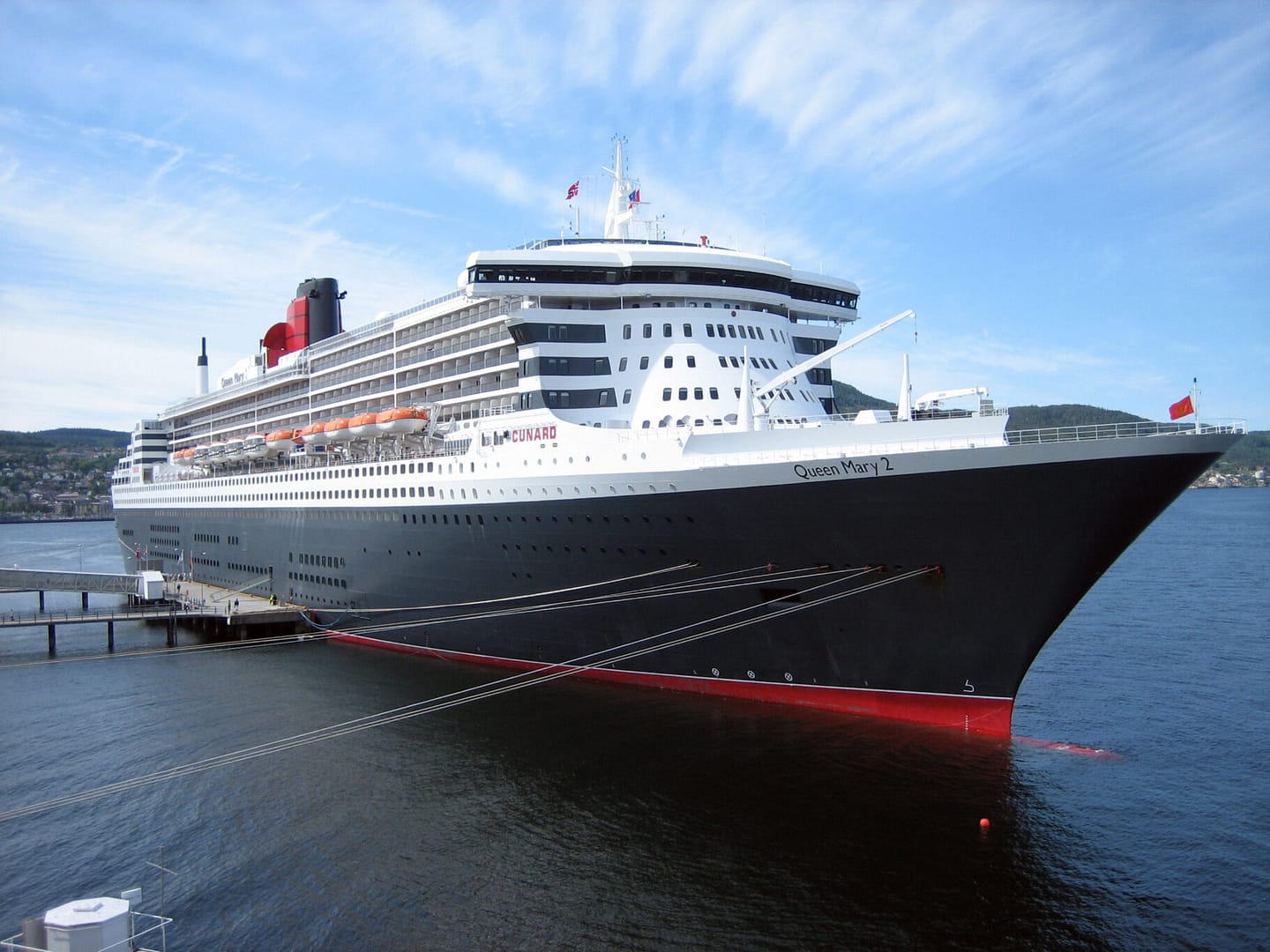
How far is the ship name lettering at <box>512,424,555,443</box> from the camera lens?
815 inches

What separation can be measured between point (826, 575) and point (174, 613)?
1074 inches

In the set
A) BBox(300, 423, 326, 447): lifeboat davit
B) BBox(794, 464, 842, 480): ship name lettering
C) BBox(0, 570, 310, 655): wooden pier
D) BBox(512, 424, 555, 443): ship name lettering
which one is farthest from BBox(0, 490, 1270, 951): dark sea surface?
BBox(300, 423, 326, 447): lifeboat davit

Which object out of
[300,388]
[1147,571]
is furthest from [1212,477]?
[300,388]

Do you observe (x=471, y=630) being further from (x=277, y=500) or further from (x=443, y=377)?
(x=277, y=500)

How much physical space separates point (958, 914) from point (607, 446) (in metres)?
11.3

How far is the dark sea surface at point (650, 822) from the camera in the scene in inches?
456

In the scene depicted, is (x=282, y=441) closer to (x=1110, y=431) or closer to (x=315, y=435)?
(x=315, y=435)

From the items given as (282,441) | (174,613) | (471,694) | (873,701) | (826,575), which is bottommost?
(471,694)

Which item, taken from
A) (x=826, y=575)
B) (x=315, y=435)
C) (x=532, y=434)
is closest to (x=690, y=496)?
(x=826, y=575)

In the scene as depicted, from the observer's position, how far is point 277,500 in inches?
1337

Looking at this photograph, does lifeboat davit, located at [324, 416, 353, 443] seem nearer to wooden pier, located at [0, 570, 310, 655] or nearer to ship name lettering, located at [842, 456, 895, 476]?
wooden pier, located at [0, 570, 310, 655]

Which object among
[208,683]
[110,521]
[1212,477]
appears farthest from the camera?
[1212,477]

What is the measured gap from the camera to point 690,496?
17828 millimetres

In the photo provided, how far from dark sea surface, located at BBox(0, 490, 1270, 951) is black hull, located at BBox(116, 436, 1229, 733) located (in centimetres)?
78
